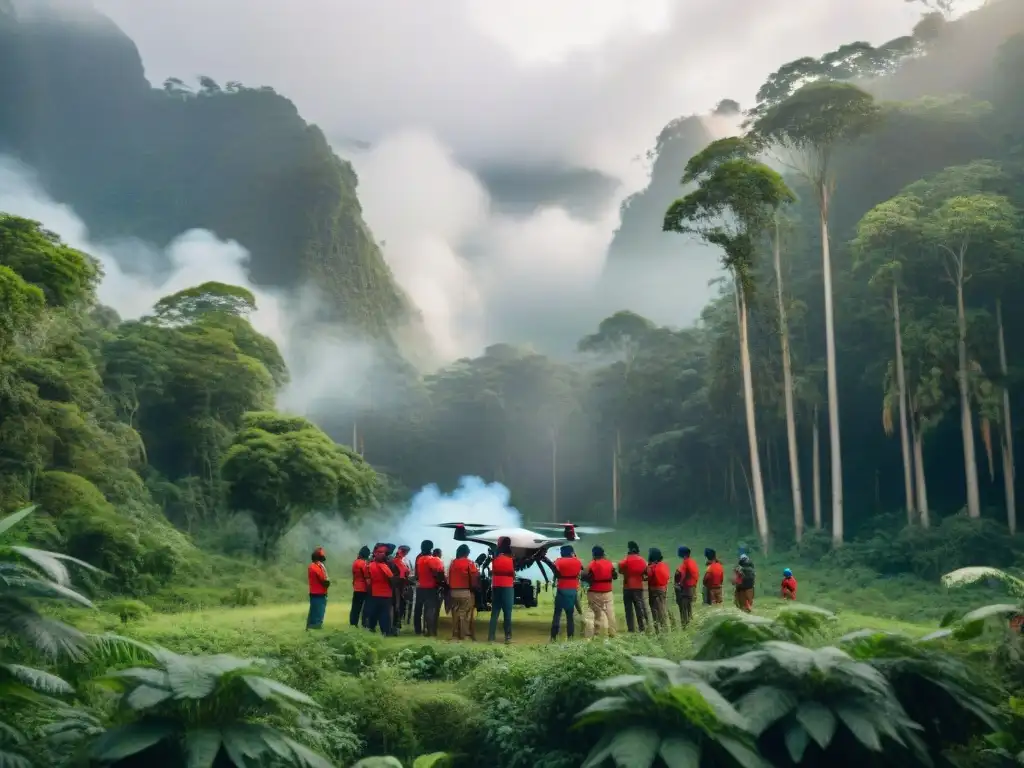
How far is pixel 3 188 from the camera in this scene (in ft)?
225

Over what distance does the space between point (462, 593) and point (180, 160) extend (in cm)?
7951

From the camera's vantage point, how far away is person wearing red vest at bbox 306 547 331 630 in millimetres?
13062

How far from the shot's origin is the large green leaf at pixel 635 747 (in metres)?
5.19

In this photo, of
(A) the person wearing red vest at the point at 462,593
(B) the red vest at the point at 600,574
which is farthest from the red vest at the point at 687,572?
(A) the person wearing red vest at the point at 462,593

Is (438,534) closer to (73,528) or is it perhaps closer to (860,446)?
(860,446)

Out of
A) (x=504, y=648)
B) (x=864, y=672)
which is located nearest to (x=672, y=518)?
(x=504, y=648)

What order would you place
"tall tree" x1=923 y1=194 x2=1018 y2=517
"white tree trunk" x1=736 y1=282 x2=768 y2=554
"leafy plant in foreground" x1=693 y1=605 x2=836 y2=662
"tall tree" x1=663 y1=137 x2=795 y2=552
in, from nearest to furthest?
1. "leafy plant in foreground" x1=693 y1=605 x2=836 y2=662
2. "tall tree" x1=923 y1=194 x2=1018 y2=517
3. "tall tree" x1=663 y1=137 x2=795 y2=552
4. "white tree trunk" x1=736 y1=282 x2=768 y2=554

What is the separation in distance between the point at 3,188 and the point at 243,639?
71.4 meters

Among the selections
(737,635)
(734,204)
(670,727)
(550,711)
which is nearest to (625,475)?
(734,204)

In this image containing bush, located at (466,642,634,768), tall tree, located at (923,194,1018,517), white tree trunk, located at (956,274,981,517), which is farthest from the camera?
white tree trunk, located at (956,274,981,517)

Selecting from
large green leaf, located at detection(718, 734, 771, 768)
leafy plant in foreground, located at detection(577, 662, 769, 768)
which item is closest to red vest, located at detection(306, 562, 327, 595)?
leafy plant in foreground, located at detection(577, 662, 769, 768)

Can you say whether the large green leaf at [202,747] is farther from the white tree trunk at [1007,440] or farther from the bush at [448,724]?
the white tree trunk at [1007,440]

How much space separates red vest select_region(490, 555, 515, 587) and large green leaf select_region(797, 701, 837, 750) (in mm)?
7354

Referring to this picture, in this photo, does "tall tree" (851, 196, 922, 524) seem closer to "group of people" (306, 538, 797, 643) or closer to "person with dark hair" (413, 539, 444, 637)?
"group of people" (306, 538, 797, 643)
